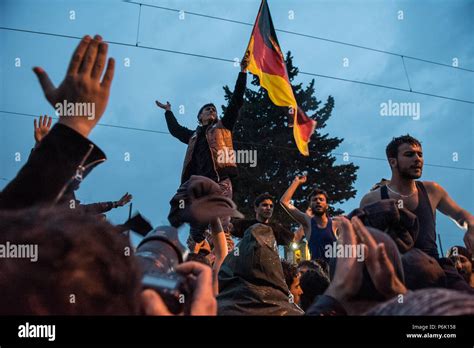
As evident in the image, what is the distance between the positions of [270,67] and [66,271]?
24.0ft

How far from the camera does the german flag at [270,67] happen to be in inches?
287

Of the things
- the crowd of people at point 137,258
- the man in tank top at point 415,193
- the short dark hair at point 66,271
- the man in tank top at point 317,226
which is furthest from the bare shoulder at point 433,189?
the short dark hair at point 66,271

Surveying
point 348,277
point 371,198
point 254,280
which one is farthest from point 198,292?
point 371,198

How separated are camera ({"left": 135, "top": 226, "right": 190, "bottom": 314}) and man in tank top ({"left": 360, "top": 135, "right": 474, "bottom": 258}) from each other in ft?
7.62

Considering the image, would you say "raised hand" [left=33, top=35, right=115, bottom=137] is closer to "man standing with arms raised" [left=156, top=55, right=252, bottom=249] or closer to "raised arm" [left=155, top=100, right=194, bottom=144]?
"man standing with arms raised" [left=156, top=55, right=252, bottom=249]

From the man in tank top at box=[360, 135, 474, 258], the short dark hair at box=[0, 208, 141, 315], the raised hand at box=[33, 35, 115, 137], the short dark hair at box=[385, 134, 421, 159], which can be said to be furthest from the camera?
the short dark hair at box=[385, 134, 421, 159]

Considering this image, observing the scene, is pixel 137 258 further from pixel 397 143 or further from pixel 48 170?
pixel 397 143

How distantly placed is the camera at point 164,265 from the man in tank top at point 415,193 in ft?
7.62

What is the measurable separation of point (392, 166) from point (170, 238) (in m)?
2.81

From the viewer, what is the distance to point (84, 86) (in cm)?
121

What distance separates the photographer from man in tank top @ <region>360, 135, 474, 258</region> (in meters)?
3.39

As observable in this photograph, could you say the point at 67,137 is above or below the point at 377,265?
above

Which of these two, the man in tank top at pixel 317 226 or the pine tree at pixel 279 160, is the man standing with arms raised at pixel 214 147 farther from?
the pine tree at pixel 279 160

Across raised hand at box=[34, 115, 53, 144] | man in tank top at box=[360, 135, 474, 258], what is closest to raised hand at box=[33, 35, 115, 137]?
raised hand at box=[34, 115, 53, 144]
